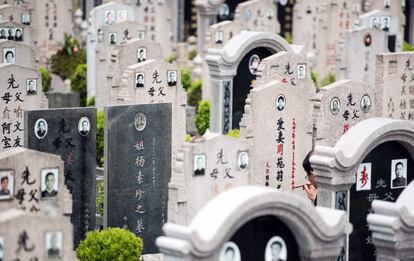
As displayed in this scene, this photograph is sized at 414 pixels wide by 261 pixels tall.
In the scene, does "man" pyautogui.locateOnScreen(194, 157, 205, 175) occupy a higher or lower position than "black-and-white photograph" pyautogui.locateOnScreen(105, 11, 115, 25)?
lower

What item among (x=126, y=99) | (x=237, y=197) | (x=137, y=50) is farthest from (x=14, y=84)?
(x=237, y=197)

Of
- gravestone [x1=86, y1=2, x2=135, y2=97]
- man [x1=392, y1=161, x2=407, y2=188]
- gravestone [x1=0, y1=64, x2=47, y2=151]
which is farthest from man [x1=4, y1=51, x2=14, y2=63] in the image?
man [x1=392, y1=161, x2=407, y2=188]

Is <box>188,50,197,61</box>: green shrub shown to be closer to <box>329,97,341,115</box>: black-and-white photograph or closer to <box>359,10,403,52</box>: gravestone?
<box>359,10,403,52</box>: gravestone

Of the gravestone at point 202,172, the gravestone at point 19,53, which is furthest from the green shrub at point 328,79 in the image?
the gravestone at point 202,172

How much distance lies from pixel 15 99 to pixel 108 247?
153 inches

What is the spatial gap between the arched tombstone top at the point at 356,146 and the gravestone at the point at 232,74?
676 centimetres

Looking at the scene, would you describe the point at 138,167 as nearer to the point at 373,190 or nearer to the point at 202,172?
the point at 202,172

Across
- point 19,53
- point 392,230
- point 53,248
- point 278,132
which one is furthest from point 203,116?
point 53,248

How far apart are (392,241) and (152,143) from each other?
4671mm

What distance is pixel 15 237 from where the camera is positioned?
412 inches

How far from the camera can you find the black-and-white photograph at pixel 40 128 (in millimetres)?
14711

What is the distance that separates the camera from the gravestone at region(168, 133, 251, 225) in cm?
1423

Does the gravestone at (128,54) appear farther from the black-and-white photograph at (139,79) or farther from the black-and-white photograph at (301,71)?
the black-and-white photograph at (301,71)

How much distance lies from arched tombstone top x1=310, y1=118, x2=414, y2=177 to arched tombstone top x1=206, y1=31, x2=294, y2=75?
675cm
